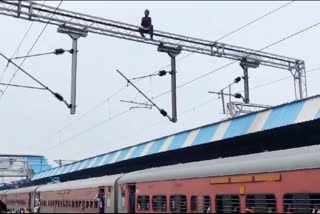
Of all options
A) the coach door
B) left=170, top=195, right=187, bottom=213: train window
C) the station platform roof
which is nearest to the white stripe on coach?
the station platform roof

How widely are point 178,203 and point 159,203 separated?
3.94 ft

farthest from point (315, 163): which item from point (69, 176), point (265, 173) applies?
point (69, 176)

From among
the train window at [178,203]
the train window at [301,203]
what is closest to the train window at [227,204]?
the train window at [301,203]

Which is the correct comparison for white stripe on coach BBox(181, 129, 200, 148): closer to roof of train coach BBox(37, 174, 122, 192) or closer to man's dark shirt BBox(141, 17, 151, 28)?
roof of train coach BBox(37, 174, 122, 192)

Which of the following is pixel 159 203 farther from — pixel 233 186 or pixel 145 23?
pixel 145 23

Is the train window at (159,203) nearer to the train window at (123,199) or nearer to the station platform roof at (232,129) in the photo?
the train window at (123,199)

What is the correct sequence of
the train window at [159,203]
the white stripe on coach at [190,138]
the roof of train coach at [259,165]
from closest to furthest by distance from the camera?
the roof of train coach at [259,165]
the train window at [159,203]
the white stripe on coach at [190,138]

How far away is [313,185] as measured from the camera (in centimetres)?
938

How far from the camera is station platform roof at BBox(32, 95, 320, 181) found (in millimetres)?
16359

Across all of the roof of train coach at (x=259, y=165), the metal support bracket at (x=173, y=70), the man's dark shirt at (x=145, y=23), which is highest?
the man's dark shirt at (x=145, y=23)

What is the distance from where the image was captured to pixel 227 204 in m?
11.8

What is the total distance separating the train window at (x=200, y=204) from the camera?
1259cm

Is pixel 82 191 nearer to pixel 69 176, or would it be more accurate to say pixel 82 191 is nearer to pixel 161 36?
pixel 161 36

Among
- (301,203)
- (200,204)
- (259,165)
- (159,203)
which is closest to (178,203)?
(159,203)
